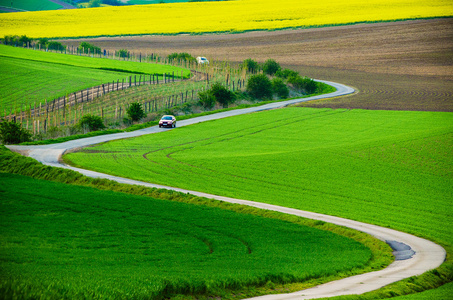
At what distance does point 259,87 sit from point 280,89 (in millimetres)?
5543

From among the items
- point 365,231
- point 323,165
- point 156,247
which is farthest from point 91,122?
point 156,247

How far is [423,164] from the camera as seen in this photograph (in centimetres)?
4466

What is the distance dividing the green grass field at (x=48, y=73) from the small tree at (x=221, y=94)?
17890 mm

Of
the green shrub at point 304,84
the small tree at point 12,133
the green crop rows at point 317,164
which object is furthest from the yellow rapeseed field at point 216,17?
the small tree at point 12,133

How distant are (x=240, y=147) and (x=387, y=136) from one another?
14.9 metres

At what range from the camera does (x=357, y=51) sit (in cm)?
12762

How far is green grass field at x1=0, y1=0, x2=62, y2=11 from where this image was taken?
507 feet

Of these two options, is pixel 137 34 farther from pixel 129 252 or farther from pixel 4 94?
pixel 129 252

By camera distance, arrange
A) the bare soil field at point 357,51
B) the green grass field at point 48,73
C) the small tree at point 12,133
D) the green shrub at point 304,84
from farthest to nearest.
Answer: the bare soil field at point 357,51 → the green shrub at point 304,84 → the green grass field at point 48,73 → the small tree at point 12,133

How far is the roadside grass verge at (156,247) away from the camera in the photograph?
16.2 m

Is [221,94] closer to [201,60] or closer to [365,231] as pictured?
[201,60]

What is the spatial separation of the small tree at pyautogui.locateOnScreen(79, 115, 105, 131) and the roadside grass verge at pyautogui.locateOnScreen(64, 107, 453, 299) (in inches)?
245

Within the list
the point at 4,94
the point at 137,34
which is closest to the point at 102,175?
the point at 4,94

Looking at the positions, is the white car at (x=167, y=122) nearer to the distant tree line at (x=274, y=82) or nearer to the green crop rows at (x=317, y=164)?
the green crop rows at (x=317, y=164)
